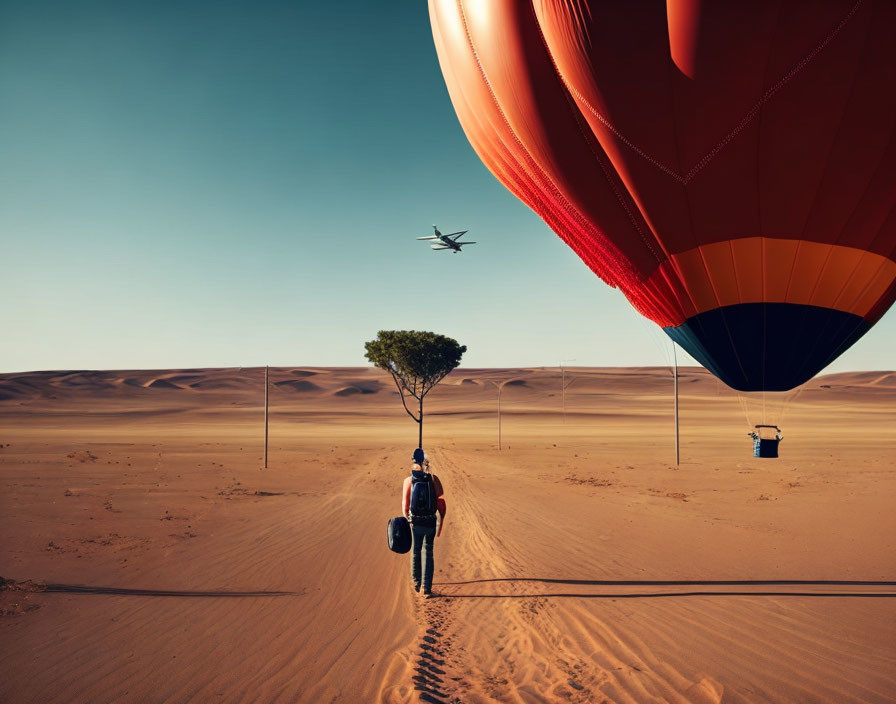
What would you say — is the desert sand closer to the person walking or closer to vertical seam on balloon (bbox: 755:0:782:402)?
the person walking

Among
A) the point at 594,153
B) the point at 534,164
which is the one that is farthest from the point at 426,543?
the point at 594,153

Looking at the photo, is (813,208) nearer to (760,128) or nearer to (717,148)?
(760,128)

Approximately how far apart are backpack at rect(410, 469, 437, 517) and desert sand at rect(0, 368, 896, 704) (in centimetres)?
127

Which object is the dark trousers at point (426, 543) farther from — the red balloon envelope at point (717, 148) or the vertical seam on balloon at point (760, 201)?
the vertical seam on balloon at point (760, 201)

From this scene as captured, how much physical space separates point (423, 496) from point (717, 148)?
20.8 feet

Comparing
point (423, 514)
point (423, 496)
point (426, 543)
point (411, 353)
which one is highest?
point (411, 353)

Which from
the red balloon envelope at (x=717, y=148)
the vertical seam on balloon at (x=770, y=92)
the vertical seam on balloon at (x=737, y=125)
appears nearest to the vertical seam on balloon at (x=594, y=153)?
the red balloon envelope at (x=717, y=148)

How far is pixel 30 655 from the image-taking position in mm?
5660

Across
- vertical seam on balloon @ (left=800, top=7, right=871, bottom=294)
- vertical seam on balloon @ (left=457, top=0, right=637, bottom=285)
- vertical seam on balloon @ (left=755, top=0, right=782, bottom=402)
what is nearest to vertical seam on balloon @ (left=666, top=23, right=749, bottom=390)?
vertical seam on balloon @ (left=755, top=0, right=782, bottom=402)

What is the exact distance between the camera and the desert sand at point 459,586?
17.1 ft

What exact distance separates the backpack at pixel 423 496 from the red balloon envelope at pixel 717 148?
485cm

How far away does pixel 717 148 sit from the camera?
706cm

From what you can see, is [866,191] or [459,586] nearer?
[866,191]

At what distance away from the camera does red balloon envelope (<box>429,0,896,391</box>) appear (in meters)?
6.56
